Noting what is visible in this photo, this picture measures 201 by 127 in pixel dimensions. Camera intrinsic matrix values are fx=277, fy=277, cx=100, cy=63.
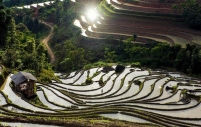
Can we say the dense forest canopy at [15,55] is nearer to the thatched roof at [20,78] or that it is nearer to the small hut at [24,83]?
the thatched roof at [20,78]

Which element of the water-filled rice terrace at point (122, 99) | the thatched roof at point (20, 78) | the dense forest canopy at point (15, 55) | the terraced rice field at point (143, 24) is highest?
the terraced rice field at point (143, 24)

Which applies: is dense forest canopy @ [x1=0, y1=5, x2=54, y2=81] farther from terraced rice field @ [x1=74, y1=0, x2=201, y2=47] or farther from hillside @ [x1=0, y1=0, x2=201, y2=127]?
terraced rice field @ [x1=74, y1=0, x2=201, y2=47]

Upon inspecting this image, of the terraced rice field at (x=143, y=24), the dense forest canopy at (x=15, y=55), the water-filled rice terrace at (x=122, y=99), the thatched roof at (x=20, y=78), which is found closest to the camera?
the water-filled rice terrace at (x=122, y=99)

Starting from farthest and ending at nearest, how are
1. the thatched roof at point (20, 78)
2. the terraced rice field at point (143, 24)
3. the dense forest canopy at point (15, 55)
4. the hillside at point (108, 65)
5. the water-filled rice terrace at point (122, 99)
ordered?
the terraced rice field at point (143, 24) → the dense forest canopy at point (15, 55) → the thatched roof at point (20, 78) → the hillside at point (108, 65) → the water-filled rice terrace at point (122, 99)

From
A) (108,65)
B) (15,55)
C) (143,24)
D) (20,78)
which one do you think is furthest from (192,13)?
→ (20,78)

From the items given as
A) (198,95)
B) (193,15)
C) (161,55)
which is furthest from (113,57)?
(198,95)

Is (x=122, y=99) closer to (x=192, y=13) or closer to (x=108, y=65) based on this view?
(x=108, y=65)

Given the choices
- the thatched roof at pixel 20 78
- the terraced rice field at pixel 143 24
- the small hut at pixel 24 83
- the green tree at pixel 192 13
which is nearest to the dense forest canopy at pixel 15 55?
the thatched roof at pixel 20 78
